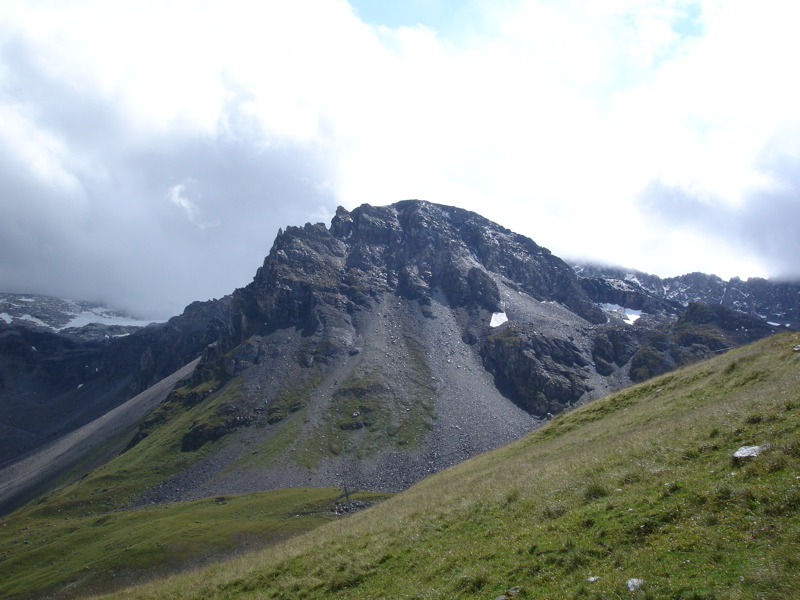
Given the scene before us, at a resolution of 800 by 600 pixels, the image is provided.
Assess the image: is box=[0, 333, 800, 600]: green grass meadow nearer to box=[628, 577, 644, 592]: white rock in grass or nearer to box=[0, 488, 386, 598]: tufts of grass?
box=[628, 577, 644, 592]: white rock in grass

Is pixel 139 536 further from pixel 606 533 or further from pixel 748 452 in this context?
pixel 748 452

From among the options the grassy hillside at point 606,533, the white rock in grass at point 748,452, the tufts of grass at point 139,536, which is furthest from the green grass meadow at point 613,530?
the tufts of grass at point 139,536

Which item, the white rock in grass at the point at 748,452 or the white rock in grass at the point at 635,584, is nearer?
the white rock in grass at the point at 635,584

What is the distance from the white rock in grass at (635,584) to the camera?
1198 centimetres

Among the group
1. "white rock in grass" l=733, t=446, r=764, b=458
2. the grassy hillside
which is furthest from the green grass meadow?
"white rock in grass" l=733, t=446, r=764, b=458

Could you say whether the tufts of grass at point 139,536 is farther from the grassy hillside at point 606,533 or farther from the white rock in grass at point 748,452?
the white rock in grass at point 748,452

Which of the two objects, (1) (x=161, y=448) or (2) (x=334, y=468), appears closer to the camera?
(2) (x=334, y=468)

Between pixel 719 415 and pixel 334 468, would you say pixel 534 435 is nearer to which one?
pixel 719 415

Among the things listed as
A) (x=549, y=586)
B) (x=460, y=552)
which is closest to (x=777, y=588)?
(x=549, y=586)

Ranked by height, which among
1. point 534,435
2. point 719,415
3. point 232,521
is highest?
point 719,415

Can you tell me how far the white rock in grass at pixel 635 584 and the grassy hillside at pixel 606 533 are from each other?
102 millimetres

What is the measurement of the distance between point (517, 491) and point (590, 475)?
351cm

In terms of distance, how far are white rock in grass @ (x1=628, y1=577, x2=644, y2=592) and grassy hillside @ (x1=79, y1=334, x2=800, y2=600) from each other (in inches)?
4.0

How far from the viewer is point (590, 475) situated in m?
20.8
